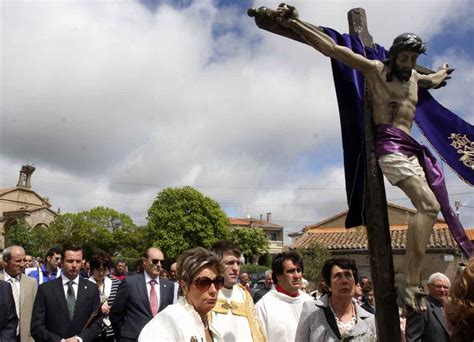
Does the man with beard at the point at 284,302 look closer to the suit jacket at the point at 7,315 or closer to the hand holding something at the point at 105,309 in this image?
the hand holding something at the point at 105,309

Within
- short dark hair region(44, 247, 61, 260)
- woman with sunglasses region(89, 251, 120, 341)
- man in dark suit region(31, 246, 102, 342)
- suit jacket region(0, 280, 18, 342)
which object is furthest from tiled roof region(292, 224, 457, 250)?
suit jacket region(0, 280, 18, 342)

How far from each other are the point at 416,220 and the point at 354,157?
0.95m

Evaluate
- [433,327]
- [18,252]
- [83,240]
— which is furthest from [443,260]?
[83,240]

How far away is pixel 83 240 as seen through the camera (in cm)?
6231

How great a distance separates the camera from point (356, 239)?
77.2 feet

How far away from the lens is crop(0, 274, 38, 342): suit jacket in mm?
5500

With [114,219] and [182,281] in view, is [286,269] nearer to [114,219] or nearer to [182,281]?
[182,281]

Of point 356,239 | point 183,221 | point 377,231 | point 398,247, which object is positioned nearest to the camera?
point 377,231

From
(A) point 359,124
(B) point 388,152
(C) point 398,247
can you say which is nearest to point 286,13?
(A) point 359,124

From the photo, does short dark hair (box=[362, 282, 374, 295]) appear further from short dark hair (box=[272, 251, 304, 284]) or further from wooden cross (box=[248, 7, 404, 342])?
wooden cross (box=[248, 7, 404, 342])

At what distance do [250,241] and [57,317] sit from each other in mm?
55371

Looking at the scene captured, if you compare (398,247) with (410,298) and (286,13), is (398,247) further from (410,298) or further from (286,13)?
(286,13)

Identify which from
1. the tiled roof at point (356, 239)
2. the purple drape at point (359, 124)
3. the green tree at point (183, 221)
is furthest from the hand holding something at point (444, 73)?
the green tree at point (183, 221)

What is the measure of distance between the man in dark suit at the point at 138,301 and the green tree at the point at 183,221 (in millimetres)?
44857
